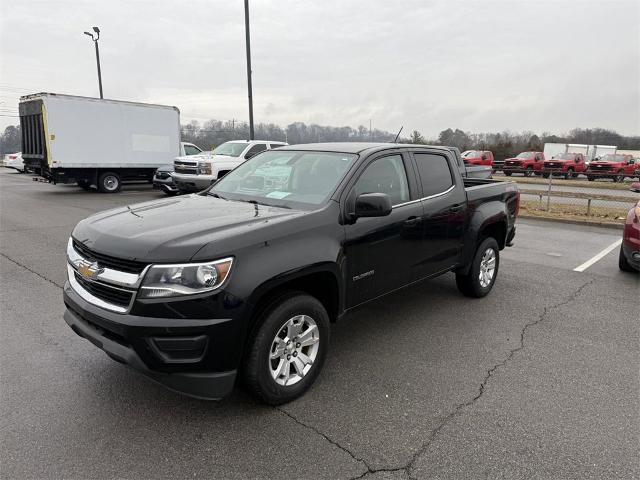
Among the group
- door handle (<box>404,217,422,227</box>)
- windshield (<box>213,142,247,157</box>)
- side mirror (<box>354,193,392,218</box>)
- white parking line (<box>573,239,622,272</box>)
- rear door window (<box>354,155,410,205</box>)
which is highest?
windshield (<box>213,142,247,157</box>)

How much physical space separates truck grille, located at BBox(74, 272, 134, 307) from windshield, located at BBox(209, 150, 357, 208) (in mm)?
1409

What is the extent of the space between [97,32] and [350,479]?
92.1 feet

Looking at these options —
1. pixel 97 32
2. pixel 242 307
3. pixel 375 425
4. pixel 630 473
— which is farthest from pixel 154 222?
pixel 97 32

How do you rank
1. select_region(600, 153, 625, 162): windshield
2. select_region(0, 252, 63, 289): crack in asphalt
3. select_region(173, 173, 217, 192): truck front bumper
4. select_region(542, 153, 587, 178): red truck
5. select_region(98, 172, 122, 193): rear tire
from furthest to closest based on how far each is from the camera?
select_region(542, 153, 587, 178): red truck < select_region(600, 153, 625, 162): windshield < select_region(98, 172, 122, 193): rear tire < select_region(173, 173, 217, 192): truck front bumper < select_region(0, 252, 63, 289): crack in asphalt

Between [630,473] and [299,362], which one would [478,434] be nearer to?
[630,473]

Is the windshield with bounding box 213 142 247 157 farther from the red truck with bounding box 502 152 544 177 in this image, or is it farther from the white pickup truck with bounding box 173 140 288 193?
the red truck with bounding box 502 152 544 177

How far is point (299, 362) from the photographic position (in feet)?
10.7

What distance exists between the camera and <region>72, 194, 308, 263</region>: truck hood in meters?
2.71

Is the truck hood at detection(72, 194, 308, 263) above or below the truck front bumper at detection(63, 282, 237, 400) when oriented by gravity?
above

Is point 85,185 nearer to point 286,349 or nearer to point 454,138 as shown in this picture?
point 286,349

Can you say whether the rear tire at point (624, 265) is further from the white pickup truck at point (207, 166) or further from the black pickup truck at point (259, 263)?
the white pickup truck at point (207, 166)

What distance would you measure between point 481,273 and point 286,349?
3216 mm

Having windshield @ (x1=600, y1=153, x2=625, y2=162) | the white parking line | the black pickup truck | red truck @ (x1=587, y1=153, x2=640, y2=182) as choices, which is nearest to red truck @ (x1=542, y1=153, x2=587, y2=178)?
red truck @ (x1=587, y1=153, x2=640, y2=182)

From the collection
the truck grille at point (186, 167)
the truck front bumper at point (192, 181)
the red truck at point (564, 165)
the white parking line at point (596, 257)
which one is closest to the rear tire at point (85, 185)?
the truck grille at point (186, 167)
